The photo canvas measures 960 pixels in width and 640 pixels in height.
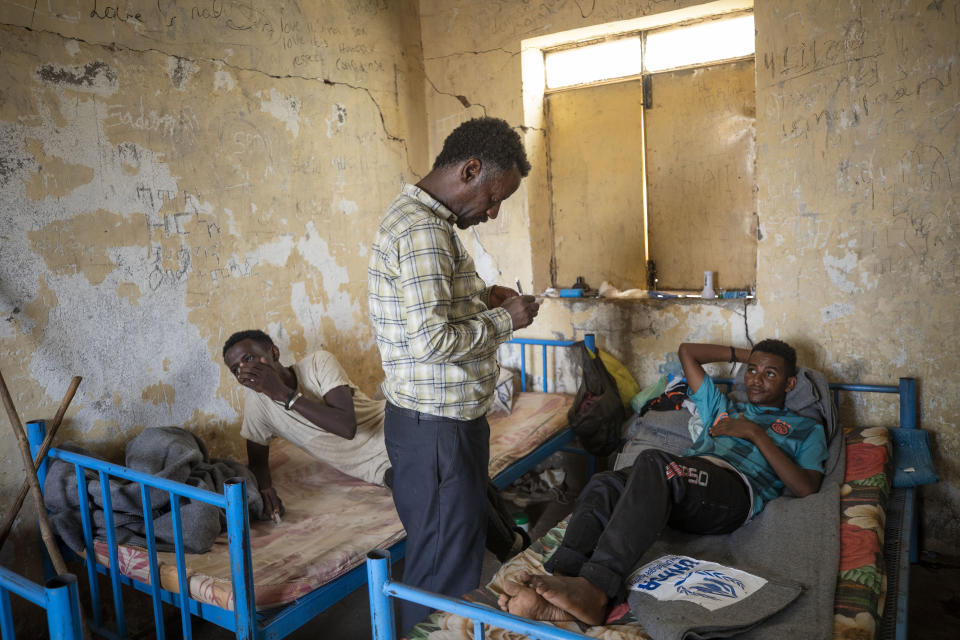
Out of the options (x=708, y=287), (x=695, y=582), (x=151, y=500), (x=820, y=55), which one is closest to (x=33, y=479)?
A: (x=151, y=500)

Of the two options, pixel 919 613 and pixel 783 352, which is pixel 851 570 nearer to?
pixel 919 613

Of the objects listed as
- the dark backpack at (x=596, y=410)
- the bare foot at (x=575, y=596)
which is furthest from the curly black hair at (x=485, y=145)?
the dark backpack at (x=596, y=410)

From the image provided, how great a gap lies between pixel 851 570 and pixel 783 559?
0.66 ft

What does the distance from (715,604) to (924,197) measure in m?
2.26

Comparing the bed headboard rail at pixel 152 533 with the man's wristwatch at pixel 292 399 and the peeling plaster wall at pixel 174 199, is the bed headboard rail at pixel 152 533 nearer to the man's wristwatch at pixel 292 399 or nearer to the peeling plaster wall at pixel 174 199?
the peeling plaster wall at pixel 174 199

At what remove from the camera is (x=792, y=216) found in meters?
3.46

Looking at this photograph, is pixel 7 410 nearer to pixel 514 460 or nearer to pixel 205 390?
pixel 205 390

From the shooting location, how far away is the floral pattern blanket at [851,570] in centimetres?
195

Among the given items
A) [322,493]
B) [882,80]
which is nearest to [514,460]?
[322,493]

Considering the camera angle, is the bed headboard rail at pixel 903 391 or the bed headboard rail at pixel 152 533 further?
the bed headboard rail at pixel 903 391

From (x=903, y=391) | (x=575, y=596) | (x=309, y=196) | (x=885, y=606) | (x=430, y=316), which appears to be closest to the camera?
(x=430, y=316)

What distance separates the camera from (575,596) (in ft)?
6.56

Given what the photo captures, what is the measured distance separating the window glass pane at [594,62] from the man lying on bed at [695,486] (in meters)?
1.82


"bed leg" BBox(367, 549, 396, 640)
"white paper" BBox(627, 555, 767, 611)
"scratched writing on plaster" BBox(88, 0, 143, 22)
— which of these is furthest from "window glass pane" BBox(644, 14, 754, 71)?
"bed leg" BBox(367, 549, 396, 640)
